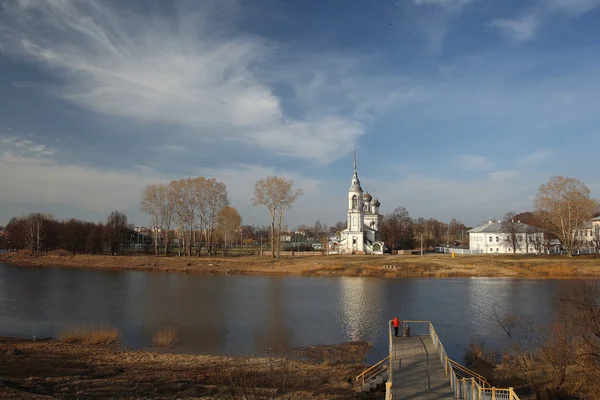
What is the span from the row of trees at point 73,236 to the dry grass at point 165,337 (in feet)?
228

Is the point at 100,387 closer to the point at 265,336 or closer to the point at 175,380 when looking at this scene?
the point at 175,380

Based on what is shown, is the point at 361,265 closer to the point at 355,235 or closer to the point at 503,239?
the point at 355,235

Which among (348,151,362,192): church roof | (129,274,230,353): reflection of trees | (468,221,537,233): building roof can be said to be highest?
(348,151,362,192): church roof

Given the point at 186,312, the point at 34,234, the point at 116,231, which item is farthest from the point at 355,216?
the point at 34,234

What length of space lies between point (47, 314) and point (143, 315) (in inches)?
257

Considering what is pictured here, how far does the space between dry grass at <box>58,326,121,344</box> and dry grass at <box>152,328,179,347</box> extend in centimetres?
200

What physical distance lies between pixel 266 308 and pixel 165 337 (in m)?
10.8

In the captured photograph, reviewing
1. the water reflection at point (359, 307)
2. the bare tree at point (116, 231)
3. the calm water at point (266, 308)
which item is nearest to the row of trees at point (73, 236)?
the bare tree at point (116, 231)

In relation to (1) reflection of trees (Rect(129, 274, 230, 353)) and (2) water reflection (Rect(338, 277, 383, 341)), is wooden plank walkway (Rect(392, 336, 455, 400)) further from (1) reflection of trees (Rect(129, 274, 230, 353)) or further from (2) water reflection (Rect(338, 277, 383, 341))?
(1) reflection of trees (Rect(129, 274, 230, 353))

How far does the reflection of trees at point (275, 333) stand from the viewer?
2255 cm

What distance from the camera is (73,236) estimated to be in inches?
3529

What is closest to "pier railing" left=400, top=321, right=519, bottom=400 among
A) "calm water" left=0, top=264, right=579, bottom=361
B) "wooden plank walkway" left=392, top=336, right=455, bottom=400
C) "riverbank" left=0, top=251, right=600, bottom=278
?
"wooden plank walkway" left=392, top=336, right=455, bottom=400

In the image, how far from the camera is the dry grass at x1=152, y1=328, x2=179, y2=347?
22875 mm

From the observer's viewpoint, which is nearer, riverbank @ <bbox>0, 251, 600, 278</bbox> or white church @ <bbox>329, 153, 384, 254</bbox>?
riverbank @ <bbox>0, 251, 600, 278</bbox>
